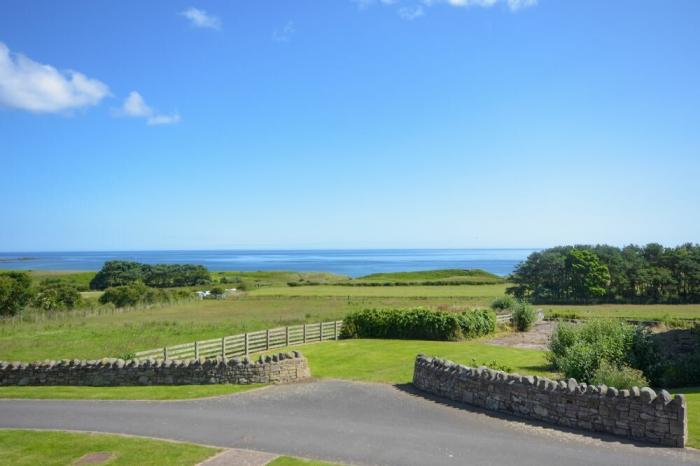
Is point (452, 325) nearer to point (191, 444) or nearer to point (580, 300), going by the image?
point (191, 444)

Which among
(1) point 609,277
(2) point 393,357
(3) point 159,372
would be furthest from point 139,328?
(1) point 609,277

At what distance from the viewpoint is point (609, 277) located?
68.4 metres

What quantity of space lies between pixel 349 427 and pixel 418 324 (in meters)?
19.0

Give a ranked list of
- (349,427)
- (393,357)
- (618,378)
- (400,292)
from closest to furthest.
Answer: (349,427)
(618,378)
(393,357)
(400,292)

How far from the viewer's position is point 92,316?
45688 millimetres

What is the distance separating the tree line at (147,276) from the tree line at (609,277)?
6124 cm

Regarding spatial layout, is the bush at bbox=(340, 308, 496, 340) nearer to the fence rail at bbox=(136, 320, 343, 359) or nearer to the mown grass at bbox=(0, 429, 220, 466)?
the fence rail at bbox=(136, 320, 343, 359)

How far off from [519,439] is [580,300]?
61.1 m

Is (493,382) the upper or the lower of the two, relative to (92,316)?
upper

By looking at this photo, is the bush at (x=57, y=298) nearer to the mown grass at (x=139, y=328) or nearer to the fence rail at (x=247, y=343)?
the mown grass at (x=139, y=328)

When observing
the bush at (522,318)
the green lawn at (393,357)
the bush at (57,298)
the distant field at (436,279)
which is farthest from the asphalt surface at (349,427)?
the distant field at (436,279)

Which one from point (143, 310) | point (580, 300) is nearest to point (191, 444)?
point (143, 310)

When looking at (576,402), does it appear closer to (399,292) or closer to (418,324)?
(418,324)

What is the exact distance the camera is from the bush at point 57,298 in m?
52.4
